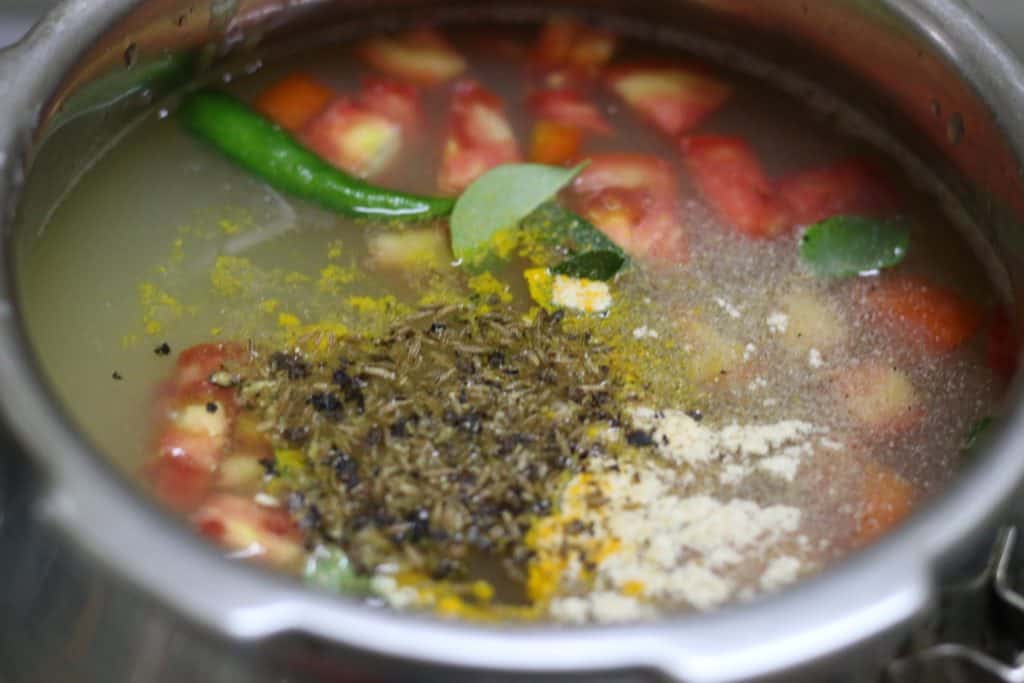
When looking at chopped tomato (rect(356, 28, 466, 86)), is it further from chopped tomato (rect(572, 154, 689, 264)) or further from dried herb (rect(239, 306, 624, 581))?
dried herb (rect(239, 306, 624, 581))

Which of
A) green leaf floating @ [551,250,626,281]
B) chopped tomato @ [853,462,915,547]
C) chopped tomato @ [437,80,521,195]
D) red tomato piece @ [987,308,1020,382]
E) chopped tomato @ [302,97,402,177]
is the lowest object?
chopped tomato @ [302,97,402,177]

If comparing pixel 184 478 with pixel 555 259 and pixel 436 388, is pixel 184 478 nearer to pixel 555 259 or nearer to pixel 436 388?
pixel 436 388

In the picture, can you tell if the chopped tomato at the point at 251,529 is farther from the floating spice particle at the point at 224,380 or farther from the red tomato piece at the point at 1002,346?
the red tomato piece at the point at 1002,346

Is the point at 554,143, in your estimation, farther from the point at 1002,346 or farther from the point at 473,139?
the point at 1002,346

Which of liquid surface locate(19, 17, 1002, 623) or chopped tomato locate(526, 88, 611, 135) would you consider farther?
chopped tomato locate(526, 88, 611, 135)

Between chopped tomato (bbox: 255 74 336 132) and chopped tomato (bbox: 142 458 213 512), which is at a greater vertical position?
chopped tomato (bbox: 255 74 336 132)

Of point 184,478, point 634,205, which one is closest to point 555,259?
point 634,205

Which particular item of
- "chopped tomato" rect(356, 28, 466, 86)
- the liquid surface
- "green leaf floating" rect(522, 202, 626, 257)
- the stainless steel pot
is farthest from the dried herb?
"chopped tomato" rect(356, 28, 466, 86)
